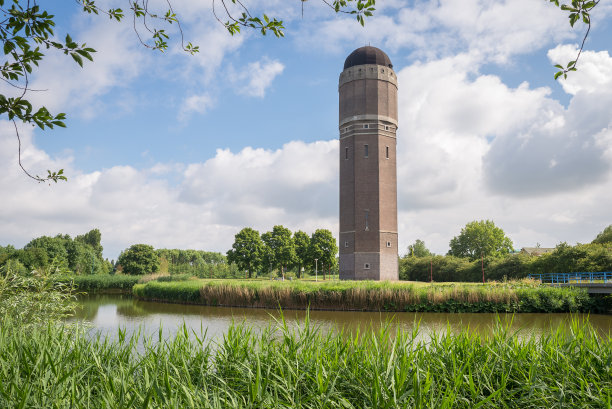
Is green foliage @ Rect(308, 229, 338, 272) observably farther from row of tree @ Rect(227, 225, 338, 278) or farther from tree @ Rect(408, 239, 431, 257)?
tree @ Rect(408, 239, 431, 257)

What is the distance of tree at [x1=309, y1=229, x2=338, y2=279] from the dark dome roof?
Result: 2054cm

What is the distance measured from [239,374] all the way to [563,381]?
278 centimetres

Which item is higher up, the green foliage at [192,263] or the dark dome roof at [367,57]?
the dark dome roof at [367,57]

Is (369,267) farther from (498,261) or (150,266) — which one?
(150,266)

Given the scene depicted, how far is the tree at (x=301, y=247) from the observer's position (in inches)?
2040

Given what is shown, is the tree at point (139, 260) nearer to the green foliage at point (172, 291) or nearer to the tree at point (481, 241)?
the green foliage at point (172, 291)

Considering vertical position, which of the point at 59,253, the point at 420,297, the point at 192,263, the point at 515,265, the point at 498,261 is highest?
the point at 59,253

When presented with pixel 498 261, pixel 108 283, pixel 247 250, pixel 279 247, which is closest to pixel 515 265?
pixel 498 261

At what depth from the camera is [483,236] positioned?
53.5m

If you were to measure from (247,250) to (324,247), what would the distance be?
8.96m

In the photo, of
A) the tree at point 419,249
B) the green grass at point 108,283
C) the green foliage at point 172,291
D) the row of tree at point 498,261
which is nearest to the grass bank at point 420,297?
the green foliage at point 172,291

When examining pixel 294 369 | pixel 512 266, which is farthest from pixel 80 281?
pixel 294 369

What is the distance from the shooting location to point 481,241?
5334cm

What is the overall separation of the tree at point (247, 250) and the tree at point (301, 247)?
15.2ft
